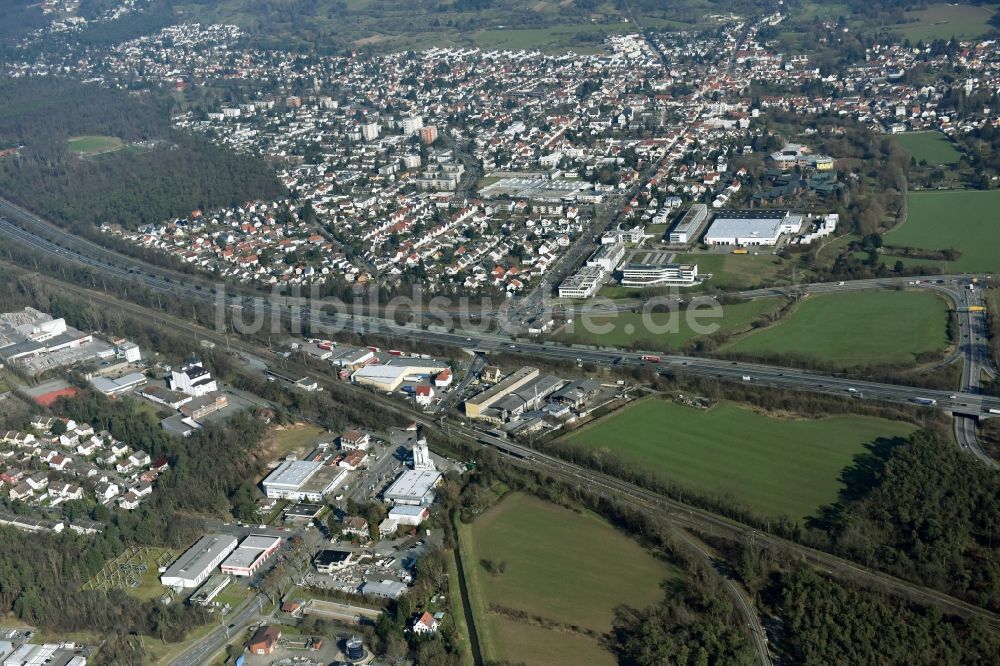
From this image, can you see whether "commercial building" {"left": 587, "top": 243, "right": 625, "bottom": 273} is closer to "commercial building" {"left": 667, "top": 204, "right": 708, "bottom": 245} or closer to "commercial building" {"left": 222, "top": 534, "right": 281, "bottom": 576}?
"commercial building" {"left": 667, "top": 204, "right": 708, "bottom": 245}

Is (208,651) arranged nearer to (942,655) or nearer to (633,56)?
(942,655)

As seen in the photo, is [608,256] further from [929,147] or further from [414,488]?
[929,147]

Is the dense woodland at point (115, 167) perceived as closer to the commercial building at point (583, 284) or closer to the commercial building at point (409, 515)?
the commercial building at point (583, 284)

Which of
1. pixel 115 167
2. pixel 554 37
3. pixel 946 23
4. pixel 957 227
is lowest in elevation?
pixel 115 167

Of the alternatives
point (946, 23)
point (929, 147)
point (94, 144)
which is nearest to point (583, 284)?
point (929, 147)

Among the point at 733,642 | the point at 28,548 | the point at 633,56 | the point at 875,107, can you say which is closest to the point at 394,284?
the point at 28,548

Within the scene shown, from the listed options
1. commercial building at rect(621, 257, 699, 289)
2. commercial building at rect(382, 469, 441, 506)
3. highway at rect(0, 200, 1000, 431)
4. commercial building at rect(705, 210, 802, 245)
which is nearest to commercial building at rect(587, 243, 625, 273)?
commercial building at rect(621, 257, 699, 289)
